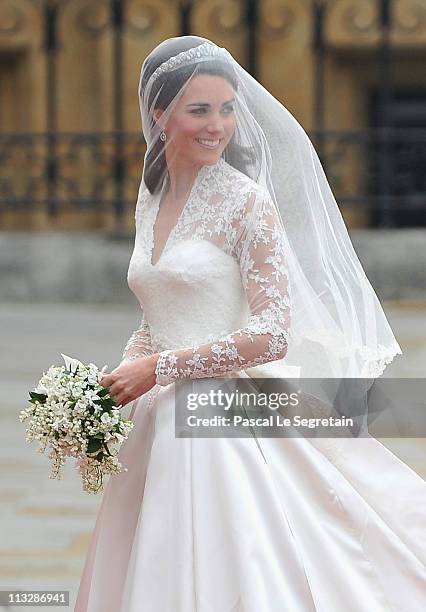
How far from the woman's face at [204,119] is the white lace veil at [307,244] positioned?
115mm

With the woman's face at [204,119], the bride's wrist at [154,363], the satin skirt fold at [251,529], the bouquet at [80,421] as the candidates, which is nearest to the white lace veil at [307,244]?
the woman's face at [204,119]

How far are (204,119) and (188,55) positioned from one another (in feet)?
0.49

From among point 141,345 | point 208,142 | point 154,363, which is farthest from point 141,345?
point 208,142

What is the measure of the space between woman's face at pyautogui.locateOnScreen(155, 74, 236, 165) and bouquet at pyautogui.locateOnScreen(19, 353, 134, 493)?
0.56m

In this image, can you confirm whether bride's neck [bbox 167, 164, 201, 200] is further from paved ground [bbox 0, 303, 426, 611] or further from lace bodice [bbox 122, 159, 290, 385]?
paved ground [bbox 0, 303, 426, 611]

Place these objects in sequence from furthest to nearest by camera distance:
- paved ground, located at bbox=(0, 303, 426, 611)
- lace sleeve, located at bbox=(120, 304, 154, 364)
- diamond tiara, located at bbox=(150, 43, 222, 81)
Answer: paved ground, located at bbox=(0, 303, 426, 611) → lace sleeve, located at bbox=(120, 304, 154, 364) → diamond tiara, located at bbox=(150, 43, 222, 81)

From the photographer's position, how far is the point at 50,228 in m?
12.6

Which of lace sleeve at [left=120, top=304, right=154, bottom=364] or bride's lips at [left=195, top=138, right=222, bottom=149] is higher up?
bride's lips at [left=195, top=138, right=222, bottom=149]

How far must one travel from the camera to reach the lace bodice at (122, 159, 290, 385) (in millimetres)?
3199

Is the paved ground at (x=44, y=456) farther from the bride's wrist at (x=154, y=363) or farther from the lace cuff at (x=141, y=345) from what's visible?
the bride's wrist at (x=154, y=363)

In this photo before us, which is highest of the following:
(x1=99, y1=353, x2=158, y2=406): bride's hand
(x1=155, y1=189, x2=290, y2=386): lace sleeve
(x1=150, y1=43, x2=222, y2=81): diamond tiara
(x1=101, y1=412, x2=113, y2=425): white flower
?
(x1=150, y1=43, x2=222, y2=81): diamond tiara

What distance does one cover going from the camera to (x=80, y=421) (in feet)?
10.6

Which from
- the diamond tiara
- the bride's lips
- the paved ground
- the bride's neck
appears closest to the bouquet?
the bride's neck

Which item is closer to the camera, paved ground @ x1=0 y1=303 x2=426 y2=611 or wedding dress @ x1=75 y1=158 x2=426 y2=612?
wedding dress @ x1=75 y1=158 x2=426 y2=612
